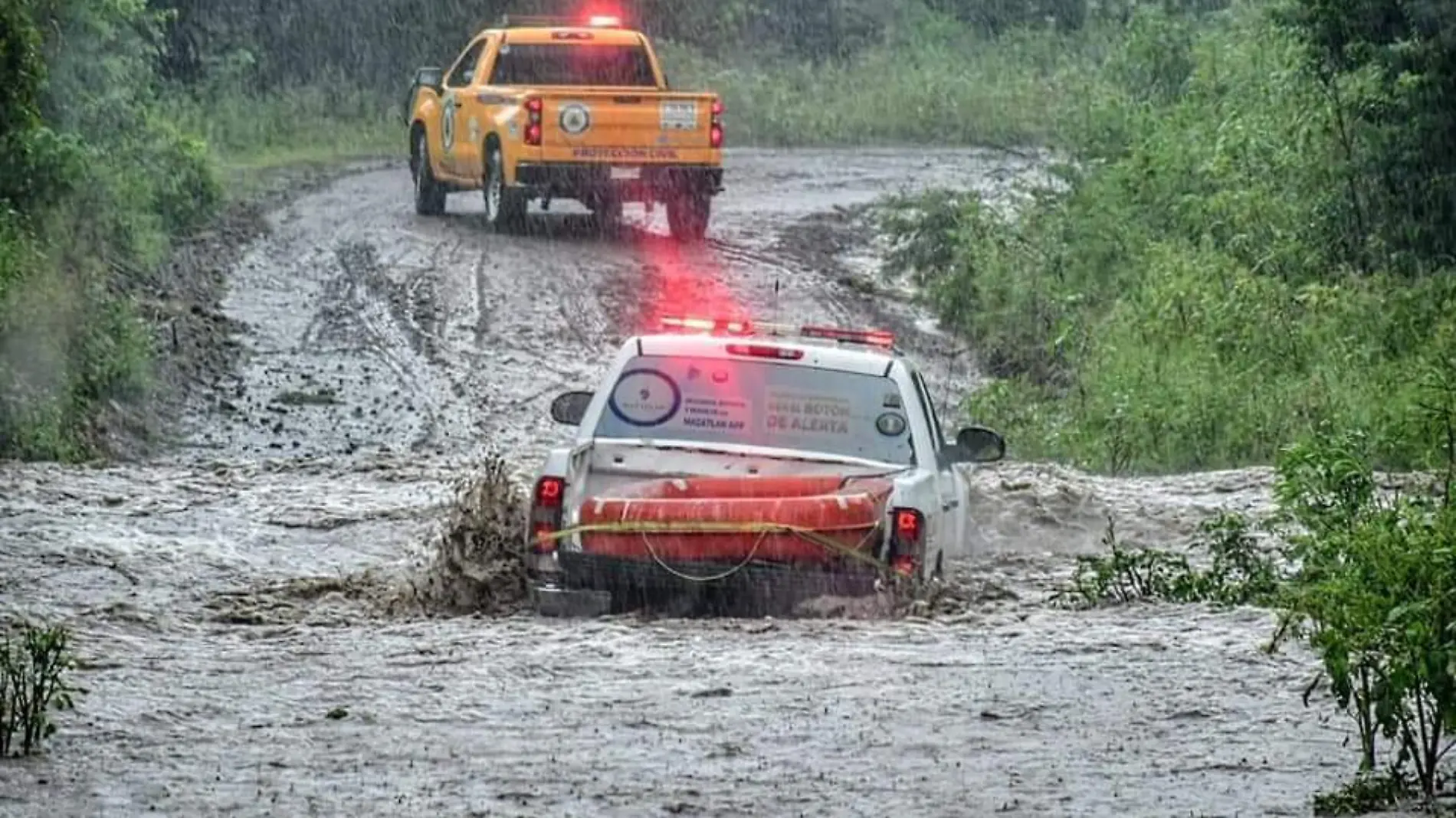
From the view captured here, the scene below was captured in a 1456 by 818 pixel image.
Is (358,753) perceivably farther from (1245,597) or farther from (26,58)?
(26,58)

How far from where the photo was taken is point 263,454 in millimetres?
17781

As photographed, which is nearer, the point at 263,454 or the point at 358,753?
the point at 358,753

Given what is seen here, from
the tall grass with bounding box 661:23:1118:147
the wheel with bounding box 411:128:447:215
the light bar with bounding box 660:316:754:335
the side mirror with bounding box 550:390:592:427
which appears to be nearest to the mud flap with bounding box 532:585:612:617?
the side mirror with bounding box 550:390:592:427

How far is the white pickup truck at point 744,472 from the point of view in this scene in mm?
11289

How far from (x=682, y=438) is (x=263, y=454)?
245 inches

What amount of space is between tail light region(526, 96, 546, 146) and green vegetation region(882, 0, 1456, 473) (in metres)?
3.36

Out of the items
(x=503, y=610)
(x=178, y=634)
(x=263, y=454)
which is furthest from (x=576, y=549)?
(x=263, y=454)

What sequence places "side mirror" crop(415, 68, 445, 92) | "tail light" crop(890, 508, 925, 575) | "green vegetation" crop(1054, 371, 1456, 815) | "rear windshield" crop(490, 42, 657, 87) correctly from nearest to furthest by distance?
1. "green vegetation" crop(1054, 371, 1456, 815)
2. "tail light" crop(890, 508, 925, 575)
3. "rear windshield" crop(490, 42, 657, 87)
4. "side mirror" crop(415, 68, 445, 92)

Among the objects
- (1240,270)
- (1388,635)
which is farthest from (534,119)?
(1388,635)

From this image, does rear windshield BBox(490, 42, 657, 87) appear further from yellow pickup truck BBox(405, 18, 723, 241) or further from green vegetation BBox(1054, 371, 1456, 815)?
green vegetation BBox(1054, 371, 1456, 815)

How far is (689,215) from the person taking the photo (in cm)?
2641

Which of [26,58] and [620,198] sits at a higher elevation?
[26,58]

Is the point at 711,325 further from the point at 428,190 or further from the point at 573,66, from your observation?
the point at 428,190

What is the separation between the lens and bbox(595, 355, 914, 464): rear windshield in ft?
40.0
